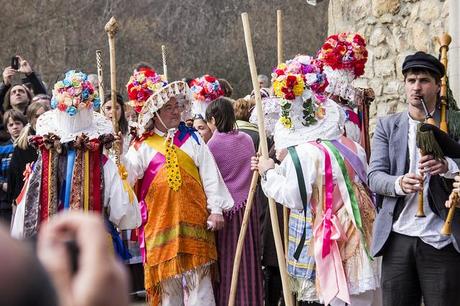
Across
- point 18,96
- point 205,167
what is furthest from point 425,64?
point 18,96

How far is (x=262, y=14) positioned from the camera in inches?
949

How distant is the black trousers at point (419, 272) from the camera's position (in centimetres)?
517

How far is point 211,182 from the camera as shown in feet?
23.5

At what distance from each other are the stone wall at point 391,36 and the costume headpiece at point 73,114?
373 cm

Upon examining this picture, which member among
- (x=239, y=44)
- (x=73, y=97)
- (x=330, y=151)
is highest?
(x=239, y=44)

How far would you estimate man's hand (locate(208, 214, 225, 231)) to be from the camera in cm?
716

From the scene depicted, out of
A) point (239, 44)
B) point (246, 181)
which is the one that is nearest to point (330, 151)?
point (246, 181)

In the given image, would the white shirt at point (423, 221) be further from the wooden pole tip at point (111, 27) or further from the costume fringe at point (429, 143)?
the wooden pole tip at point (111, 27)

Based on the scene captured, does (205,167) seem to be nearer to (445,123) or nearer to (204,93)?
(204,93)

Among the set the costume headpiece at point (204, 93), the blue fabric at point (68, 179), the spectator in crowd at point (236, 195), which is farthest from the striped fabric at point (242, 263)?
the blue fabric at point (68, 179)

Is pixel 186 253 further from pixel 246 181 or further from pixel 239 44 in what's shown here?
pixel 239 44

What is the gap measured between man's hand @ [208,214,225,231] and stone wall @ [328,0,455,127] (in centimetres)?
280

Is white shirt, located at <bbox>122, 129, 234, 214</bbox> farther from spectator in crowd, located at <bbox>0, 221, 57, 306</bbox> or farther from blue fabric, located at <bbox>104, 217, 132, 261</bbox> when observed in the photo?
spectator in crowd, located at <bbox>0, 221, 57, 306</bbox>

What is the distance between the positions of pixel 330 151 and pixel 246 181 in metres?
1.89
